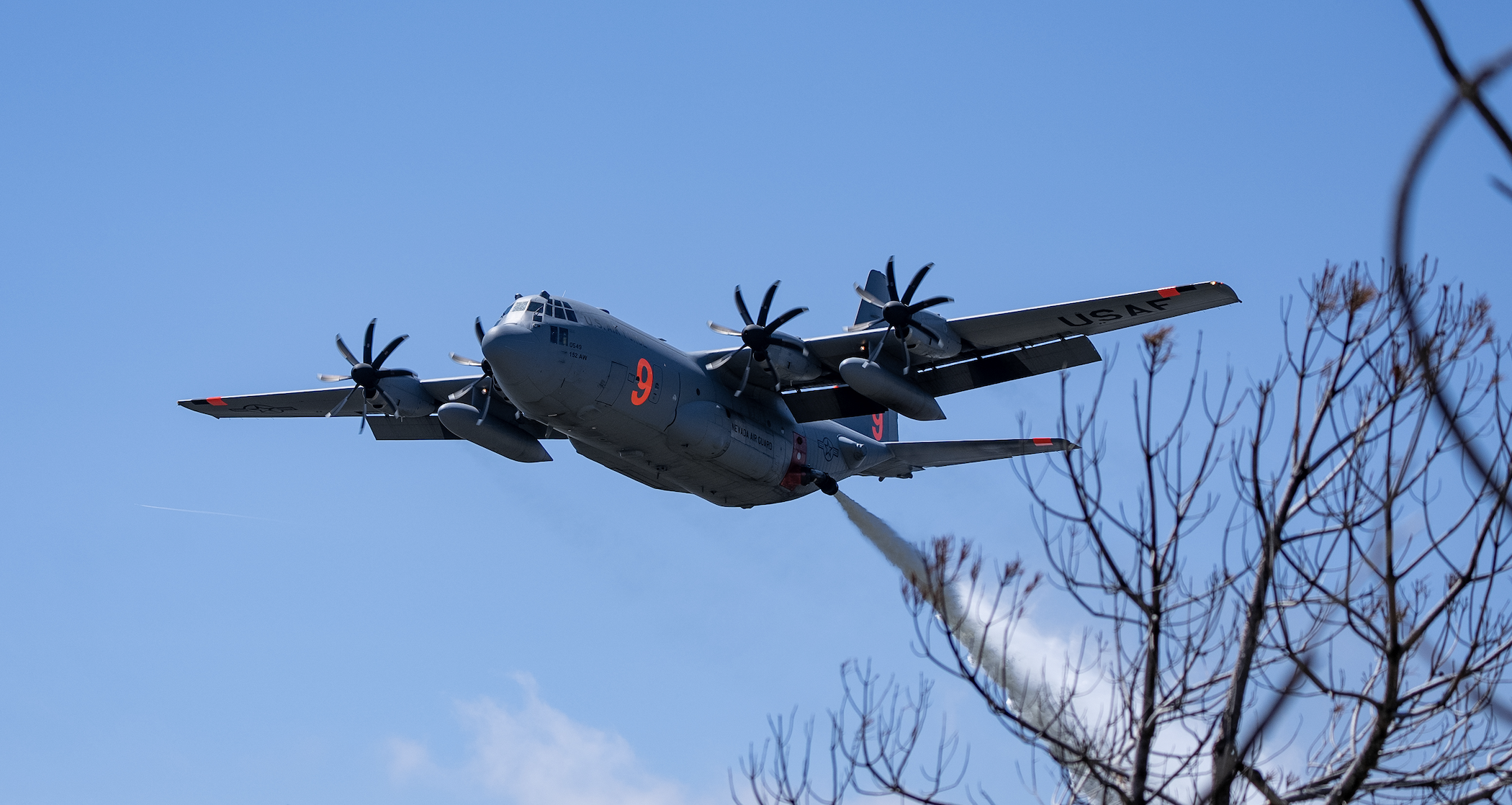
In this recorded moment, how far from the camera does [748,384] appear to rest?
89.0ft

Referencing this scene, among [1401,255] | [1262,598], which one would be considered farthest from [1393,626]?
[1401,255]

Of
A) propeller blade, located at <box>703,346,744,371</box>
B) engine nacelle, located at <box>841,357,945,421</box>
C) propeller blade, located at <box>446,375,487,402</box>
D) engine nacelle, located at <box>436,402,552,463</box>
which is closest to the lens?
engine nacelle, located at <box>841,357,945,421</box>

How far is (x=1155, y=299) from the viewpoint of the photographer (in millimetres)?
23484

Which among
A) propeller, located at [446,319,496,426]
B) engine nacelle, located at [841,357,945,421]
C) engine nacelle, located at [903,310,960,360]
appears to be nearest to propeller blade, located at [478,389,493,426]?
propeller, located at [446,319,496,426]

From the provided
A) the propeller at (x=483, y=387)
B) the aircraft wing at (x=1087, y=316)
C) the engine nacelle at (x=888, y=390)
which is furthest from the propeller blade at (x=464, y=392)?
the aircraft wing at (x=1087, y=316)

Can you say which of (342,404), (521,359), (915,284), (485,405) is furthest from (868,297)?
(342,404)

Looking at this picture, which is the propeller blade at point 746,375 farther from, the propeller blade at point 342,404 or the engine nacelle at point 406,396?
the propeller blade at point 342,404

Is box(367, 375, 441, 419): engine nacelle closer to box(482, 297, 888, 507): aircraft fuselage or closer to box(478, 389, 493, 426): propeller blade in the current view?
box(478, 389, 493, 426): propeller blade

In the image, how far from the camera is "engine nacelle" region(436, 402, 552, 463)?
2791 cm

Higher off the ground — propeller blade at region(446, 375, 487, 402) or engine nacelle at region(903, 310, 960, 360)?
propeller blade at region(446, 375, 487, 402)

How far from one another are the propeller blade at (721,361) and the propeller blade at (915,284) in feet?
12.1

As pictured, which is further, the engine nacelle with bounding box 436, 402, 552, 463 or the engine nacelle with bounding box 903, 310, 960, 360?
the engine nacelle with bounding box 436, 402, 552, 463

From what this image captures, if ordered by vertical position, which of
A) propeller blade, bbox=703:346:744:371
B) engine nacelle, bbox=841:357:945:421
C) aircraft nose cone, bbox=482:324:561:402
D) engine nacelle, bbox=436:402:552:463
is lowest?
aircraft nose cone, bbox=482:324:561:402

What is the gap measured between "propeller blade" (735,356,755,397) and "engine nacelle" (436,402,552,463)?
5.39 m
